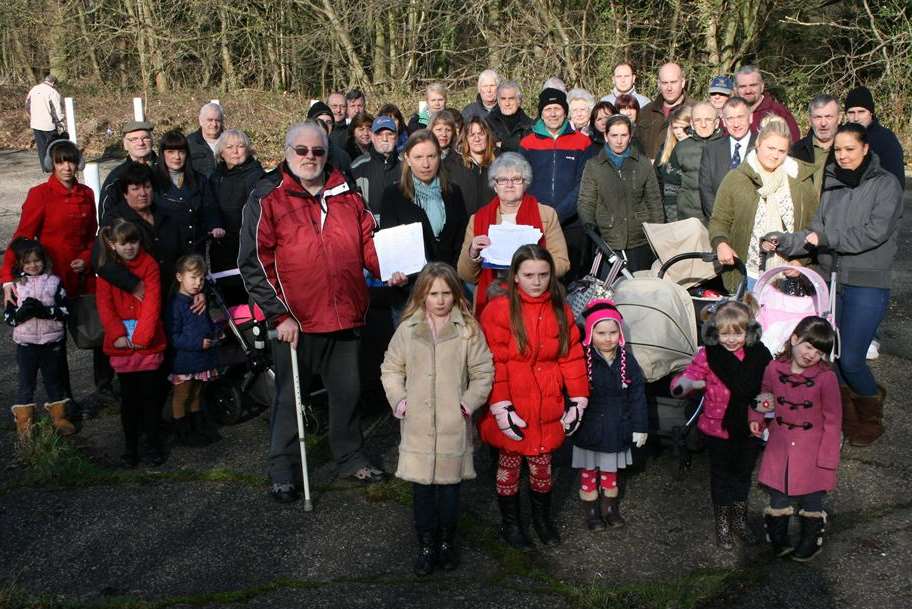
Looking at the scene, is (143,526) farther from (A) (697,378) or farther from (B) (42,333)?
(A) (697,378)

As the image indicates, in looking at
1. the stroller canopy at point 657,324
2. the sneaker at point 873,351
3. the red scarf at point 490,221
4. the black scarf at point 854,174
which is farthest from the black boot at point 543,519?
the sneaker at point 873,351

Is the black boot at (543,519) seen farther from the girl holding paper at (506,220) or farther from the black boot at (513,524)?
the girl holding paper at (506,220)

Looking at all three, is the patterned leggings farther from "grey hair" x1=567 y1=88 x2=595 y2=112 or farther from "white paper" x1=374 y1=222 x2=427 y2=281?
"grey hair" x1=567 y1=88 x2=595 y2=112

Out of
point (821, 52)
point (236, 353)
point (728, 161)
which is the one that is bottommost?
point (236, 353)

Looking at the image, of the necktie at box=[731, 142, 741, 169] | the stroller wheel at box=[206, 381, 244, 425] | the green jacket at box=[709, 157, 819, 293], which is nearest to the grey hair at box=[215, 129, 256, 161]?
the stroller wheel at box=[206, 381, 244, 425]

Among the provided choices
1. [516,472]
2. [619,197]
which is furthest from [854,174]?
[516,472]

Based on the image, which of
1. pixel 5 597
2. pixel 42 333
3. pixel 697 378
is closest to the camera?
pixel 5 597

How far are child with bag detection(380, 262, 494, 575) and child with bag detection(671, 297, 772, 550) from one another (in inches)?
45.7

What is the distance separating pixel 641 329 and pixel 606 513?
3.72ft

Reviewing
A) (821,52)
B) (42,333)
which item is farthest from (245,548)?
(821,52)

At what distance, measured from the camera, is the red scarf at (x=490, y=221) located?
5.77 m

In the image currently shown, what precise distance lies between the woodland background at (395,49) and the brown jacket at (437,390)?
14.0 metres

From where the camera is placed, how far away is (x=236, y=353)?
21.4 ft

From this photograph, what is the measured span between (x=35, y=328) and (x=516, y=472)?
133 inches
